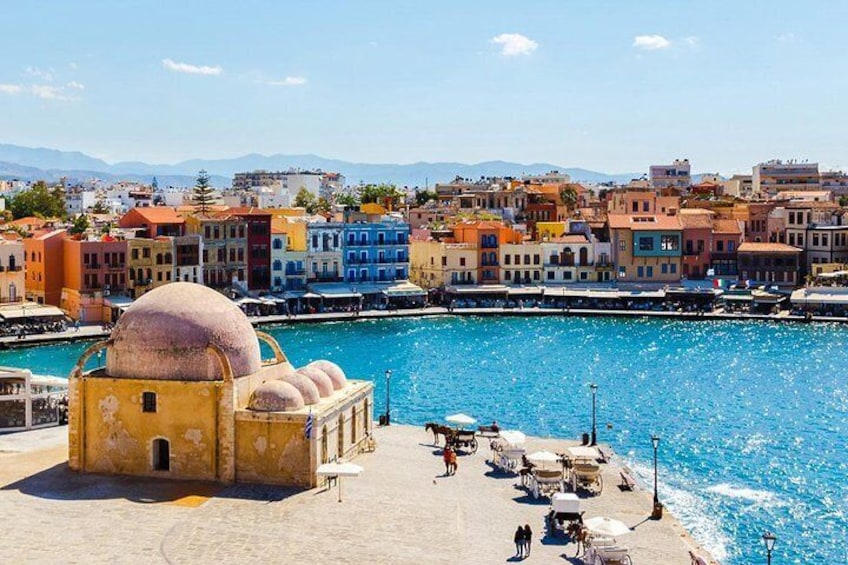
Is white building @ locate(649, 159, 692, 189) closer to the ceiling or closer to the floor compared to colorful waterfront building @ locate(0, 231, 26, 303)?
closer to the ceiling

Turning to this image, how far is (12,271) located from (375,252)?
32386mm

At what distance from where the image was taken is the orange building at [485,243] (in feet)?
343

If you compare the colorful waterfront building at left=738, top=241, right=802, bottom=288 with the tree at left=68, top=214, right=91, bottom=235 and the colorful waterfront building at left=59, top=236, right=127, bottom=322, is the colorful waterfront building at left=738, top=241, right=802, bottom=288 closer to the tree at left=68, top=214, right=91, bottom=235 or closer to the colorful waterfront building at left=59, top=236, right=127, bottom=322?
the colorful waterfront building at left=59, top=236, right=127, bottom=322

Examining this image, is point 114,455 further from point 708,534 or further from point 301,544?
point 708,534

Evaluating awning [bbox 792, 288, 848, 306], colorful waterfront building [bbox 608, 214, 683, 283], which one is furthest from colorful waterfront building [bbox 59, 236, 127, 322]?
awning [bbox 792, 288, 848, 306]

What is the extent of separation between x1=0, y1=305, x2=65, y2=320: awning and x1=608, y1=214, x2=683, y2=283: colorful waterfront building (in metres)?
51.0

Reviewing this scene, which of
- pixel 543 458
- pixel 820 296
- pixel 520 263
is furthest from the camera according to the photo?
pixel 520 263

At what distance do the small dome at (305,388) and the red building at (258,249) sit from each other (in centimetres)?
6162

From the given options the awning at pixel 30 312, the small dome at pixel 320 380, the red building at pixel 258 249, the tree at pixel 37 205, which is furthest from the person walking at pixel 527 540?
the tree at pixel 37 205

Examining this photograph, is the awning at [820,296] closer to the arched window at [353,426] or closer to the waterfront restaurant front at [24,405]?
the arched window at [353,426]

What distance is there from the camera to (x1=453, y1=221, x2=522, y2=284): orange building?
10456cm

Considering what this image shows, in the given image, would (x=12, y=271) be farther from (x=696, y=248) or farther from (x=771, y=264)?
(x=771, y=264)

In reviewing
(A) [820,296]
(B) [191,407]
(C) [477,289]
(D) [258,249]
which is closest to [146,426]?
(B) [191,407]

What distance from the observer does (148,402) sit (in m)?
36.1
